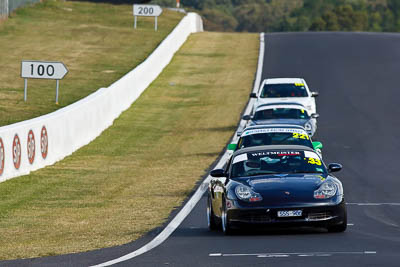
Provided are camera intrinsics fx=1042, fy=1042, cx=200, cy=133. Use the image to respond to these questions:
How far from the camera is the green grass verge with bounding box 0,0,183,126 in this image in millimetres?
39266

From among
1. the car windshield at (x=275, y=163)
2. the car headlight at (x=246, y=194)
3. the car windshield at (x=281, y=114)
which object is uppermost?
the car windshield at (x=281, y=114)

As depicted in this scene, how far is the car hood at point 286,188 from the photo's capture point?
14344 mm

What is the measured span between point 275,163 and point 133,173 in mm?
10274

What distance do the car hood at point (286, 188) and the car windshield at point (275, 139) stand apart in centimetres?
472

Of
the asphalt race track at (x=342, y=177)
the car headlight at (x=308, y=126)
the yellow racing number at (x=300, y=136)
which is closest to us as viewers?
the asphalt race track at (x=342, y=177)

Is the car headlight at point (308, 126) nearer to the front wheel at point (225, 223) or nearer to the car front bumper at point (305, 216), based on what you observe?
the front wheel at point (225, 223)

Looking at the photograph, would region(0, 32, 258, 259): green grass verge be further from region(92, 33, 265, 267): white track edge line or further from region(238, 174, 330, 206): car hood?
region(238, 174, 330, 206): car hood

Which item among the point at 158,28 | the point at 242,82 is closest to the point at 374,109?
the point at 242,82

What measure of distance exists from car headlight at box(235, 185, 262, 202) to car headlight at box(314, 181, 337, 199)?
2.63 ft

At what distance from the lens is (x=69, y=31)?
62.0 meters

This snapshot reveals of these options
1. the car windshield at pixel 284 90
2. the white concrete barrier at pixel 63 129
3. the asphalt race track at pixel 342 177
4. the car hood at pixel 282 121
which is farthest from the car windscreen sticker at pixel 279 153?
the car windshield at pixel 284 90

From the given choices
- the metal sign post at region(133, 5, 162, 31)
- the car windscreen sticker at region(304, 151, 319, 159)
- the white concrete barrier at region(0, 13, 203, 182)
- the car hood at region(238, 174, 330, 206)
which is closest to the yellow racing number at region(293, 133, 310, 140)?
the car windscreen sticker at region(304, 151, 319, 159)

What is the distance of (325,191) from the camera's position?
14477mm

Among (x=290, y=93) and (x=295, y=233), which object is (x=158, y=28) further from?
(x=295, y=233)
